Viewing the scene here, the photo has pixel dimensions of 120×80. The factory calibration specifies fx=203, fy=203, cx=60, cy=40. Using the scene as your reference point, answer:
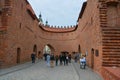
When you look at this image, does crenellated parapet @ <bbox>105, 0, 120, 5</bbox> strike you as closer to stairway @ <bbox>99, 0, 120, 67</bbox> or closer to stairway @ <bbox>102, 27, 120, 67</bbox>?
stairway @ <bbox>99, 0, 120, 67</bbox>

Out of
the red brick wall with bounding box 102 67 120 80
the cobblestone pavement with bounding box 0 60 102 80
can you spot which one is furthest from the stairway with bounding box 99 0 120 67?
the red brick wall with bounding box 102 67 120 80

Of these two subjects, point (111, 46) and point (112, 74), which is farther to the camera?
point (111, 46)

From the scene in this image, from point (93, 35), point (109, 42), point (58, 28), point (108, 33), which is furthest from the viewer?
point (58, 28)

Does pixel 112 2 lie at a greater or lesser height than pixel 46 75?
greater

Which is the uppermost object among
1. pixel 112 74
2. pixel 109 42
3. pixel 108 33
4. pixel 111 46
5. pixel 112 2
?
pixel 112 2

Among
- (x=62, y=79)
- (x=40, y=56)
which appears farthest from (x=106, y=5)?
(x=40, y=56)

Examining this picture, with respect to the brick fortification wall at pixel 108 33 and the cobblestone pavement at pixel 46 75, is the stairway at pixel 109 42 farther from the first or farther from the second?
the cobblestone pavement at pixel 46 75

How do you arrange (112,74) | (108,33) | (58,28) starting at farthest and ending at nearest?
(58,28) → (108,33) → (112,74)

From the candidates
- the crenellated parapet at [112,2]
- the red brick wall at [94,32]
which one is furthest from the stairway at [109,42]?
the red brick wall at [94,32]

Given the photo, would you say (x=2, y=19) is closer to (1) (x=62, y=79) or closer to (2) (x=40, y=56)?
(1) (x=62, y=79)

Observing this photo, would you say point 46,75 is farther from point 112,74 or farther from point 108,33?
point 112,74

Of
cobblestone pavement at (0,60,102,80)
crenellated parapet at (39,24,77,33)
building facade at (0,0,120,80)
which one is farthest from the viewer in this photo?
crenellated parapet at (39,24,77,33)

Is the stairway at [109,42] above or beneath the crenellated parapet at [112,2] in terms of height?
beneath

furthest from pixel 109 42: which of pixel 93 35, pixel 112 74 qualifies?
pixel 112 74
